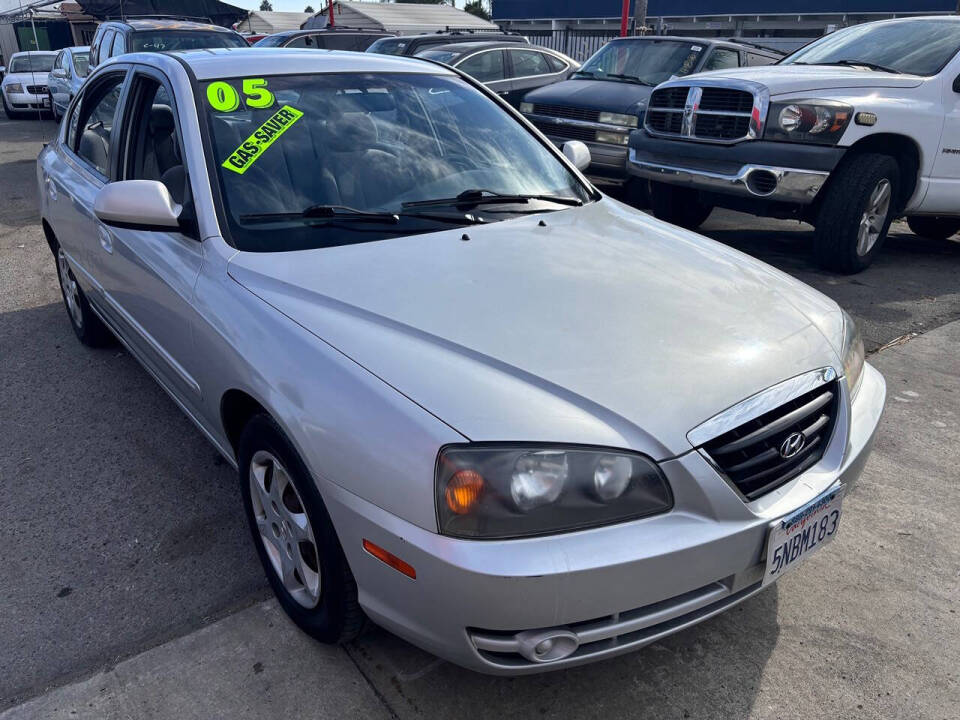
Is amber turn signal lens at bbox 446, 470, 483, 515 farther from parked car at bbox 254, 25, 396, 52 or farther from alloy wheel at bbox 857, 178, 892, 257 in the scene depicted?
parked car at bbox 254, 25, 396, 52

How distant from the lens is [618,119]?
8039 mm

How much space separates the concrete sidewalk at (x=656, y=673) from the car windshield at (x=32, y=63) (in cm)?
2052

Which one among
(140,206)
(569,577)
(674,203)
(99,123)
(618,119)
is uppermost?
(99,123)

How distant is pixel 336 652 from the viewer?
93.5 inches

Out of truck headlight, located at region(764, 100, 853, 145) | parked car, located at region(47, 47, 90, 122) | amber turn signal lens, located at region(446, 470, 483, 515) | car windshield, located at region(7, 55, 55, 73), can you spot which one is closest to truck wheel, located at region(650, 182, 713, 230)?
truck headlight, located at region(764, 100, 853, 145)

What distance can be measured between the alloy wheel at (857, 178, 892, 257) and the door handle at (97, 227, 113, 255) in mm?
4916

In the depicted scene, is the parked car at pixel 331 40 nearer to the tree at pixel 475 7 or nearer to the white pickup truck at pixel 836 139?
the white pickup truck at pixel 836 139

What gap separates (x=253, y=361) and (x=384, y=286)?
44 cm

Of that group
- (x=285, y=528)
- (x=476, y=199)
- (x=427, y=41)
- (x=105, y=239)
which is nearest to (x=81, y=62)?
(x=427, y=41)

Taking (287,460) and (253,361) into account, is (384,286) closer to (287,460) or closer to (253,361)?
(253,361)

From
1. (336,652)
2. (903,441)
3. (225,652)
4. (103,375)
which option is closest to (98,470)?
(103,375)

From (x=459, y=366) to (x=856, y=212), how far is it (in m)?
4.68

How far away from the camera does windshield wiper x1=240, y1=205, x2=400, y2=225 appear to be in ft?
8.86

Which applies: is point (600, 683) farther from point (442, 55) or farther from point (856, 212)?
point (442, 55)
